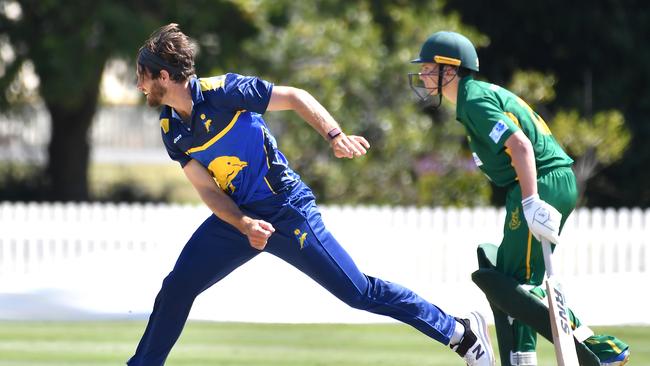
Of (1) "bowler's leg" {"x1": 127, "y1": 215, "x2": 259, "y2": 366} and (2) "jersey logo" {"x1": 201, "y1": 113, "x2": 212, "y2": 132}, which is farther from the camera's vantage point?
(1) "bowler's leg" {"x1": 127, "y1": 215, "x2": 259, "y2": 366}

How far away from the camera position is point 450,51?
20.1 feet

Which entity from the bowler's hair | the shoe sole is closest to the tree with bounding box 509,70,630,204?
the shoe sole

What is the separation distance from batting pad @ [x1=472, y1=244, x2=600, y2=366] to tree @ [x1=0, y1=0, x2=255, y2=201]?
10996 millimetres

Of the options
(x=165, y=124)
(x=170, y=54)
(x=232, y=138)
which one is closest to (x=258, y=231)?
(x=232, y=138)

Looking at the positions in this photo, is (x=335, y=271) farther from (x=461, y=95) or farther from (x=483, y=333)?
(x=461, y=95)

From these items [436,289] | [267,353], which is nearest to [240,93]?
[267,353]

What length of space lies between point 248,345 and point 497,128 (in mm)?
3369

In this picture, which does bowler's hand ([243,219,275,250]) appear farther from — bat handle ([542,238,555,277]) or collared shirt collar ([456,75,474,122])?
bat handle ([542,238,555,277])

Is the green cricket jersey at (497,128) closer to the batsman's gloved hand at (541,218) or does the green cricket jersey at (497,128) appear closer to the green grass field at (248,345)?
the batsman's gloved hand at (541,218)

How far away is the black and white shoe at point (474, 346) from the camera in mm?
6207

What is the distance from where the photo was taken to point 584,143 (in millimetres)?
16188

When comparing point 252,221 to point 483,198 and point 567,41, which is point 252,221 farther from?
point 567,41

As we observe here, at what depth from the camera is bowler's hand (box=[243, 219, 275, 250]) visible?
5695 mm

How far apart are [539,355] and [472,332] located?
1871 mm
